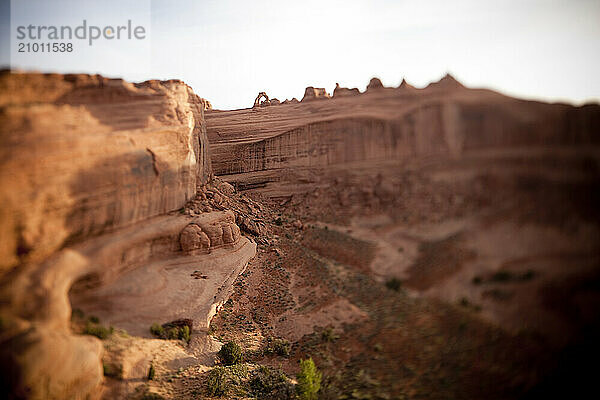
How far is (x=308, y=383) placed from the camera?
27.6 ft

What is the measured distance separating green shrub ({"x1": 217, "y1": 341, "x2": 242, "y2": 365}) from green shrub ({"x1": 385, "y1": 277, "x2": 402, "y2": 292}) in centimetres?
445

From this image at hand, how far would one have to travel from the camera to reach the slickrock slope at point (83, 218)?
6.71 m

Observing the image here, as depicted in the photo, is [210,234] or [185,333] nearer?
[185,333]

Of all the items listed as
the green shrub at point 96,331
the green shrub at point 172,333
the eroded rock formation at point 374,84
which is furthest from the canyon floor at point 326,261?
the eroded rock formation at point 374,84

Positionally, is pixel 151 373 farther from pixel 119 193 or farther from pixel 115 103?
pixel 115 103

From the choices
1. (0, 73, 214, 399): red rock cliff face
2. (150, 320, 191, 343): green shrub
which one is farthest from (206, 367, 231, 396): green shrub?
(0, 73, 214, 399): red rock cliff face

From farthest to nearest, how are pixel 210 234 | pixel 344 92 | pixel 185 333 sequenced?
pixel 344 92 → pixel 210 234 → pixel 185 333

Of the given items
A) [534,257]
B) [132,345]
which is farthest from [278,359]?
[534,257]

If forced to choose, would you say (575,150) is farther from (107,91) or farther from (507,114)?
(107,91)

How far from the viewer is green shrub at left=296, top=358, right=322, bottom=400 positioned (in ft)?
27.4

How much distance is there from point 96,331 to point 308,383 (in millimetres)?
4850

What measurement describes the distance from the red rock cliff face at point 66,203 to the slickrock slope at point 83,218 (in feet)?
0.07

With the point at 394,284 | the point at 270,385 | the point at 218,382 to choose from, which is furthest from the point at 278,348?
the point at 394,284

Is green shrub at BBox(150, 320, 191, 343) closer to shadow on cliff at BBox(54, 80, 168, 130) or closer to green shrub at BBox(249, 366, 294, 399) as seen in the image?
green shrub at BBox(249, 366, 294, 399)
